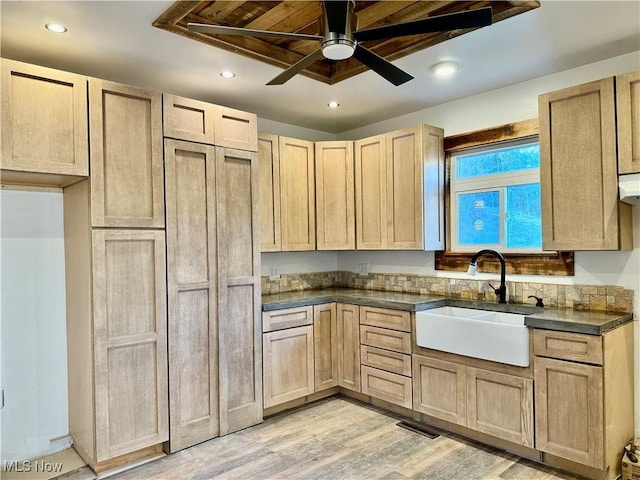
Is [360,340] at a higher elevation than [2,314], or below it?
below

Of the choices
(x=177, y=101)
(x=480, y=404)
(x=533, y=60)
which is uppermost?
(x=533, y=60)

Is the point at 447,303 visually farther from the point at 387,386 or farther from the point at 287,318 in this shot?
the point at 287,318

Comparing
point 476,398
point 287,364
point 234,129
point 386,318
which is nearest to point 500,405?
point 476,398

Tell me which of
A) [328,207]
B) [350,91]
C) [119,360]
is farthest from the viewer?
[328,207]

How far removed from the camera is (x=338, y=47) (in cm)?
177

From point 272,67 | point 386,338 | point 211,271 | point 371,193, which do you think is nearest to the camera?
point 272,67

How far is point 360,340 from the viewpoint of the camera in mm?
3568

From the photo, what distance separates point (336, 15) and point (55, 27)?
161 cm

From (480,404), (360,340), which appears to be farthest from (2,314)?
(480,404)

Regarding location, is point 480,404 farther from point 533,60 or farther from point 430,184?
point 533,60

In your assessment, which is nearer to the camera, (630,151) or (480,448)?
(630,151)

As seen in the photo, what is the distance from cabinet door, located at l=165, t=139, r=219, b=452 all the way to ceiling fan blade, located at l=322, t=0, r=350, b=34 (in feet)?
4.96

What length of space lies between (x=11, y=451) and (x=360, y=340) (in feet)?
8.25

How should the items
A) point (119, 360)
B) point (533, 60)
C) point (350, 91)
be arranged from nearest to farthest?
1. point (119, 360)
2. point (533, 60)
3. point (350, 91)
